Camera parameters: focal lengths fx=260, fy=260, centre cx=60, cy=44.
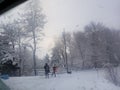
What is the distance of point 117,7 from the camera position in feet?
8.00

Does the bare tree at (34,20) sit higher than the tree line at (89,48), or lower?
higher

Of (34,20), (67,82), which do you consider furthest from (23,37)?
(67,82)

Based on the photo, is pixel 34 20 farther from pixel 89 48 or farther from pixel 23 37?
pixel 89 48

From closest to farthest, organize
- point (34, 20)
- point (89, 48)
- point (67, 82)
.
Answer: point (89, 48) → point (67, 82) → point (34, 20)

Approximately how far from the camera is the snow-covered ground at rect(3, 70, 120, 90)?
2521 millimetres

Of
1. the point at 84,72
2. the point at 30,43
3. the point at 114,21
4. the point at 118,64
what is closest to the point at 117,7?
the point at 114,21

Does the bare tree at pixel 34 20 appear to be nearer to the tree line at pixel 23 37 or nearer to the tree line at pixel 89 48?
the tree line at pixel 23 37

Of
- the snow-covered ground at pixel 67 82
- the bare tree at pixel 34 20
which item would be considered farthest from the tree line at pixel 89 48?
the bare tree at pixel 34 20

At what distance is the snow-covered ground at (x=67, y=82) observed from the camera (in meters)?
2.52

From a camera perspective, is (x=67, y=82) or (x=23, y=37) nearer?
(x=67, y=82)

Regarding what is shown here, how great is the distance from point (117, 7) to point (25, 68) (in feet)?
4.62

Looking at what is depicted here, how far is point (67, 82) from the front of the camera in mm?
2812

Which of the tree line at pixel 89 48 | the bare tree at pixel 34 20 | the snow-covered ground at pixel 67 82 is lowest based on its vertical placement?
the snow-covered ground at pixel 67 82

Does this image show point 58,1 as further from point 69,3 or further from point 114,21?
point 114,21
